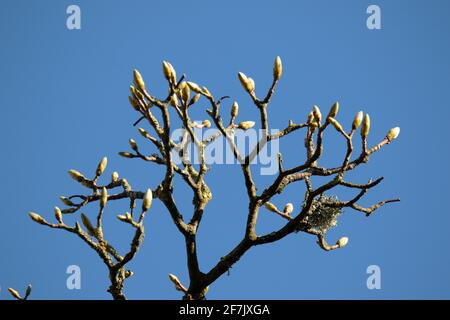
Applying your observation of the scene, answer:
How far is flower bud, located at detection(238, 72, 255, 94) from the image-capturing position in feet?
29.6

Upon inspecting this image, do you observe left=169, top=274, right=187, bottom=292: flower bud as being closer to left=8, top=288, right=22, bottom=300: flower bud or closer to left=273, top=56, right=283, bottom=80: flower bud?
left=8, top=288, right=22, bottom=300: flower bud

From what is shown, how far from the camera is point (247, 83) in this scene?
9031 mm

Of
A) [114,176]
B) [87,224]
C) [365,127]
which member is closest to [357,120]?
[365,127]

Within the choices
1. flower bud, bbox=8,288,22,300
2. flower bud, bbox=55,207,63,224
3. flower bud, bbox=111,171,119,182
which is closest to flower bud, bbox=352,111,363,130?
flower bud, bbox=111,171,119,182

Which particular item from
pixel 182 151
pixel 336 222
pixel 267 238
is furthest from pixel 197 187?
pixel 336 222

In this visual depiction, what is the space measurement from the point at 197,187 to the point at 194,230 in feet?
2.04

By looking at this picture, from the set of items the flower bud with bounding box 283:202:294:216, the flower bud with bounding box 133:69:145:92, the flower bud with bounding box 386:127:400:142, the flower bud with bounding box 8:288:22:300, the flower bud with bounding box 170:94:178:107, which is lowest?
the flower bud with bounding box 8:288:22:300

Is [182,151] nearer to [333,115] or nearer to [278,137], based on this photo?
[278,137]

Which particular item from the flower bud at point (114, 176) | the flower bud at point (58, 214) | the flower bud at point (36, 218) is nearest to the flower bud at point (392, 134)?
the flower bud at point (114, 176)

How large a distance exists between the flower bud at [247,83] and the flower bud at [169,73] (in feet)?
2.68

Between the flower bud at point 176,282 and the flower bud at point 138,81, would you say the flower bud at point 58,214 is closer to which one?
the flower bud at point 176,282

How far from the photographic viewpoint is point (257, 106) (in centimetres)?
914

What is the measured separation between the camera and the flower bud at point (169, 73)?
8.88 metres

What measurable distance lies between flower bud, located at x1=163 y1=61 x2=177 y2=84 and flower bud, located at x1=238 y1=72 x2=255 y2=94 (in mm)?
817
